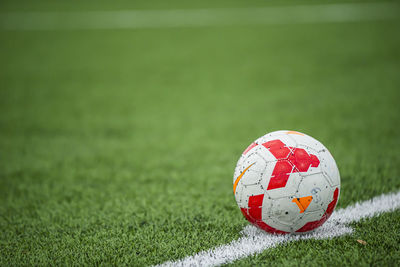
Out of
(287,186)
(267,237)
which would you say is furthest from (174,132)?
(287,186)

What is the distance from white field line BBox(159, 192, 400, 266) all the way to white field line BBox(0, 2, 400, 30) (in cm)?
1027

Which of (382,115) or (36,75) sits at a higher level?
(36,75)

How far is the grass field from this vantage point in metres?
2.58

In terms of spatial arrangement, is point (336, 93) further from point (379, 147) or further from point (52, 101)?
point (52, 101)

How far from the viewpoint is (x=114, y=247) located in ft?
8.26

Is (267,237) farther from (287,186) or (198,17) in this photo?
(198,17)

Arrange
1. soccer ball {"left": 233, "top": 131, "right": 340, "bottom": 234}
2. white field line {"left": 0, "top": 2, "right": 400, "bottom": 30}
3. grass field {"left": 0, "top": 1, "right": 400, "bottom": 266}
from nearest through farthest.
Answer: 1. soccer ball {"left": 233, "top": 131, "right": 340, "bottom": 234}
2. grass field {"left": 0, "top": 1, "right": 400, "bottom": 266}
3. white field line {"left": 0, "top": 2, "right": 400, "bottom": 30}

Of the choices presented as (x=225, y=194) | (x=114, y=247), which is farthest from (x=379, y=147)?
(x=114, y=247)

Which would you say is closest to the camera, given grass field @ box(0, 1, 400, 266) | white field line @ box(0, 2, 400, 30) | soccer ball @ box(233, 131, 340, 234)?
soccer ball @ box(233, 131, 340, 234)

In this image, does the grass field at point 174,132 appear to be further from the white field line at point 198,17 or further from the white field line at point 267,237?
the white field line at point 198,17

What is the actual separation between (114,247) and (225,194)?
111 cm

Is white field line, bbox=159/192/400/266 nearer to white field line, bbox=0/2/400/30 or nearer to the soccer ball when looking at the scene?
the soccer ball

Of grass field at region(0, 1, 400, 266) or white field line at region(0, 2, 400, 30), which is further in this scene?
white field line at region(0, 2, 400, 30)

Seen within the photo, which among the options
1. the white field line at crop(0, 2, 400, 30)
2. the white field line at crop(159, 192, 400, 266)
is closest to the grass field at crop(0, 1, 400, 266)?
the white field line at crop(159, 192, 400, 266)
